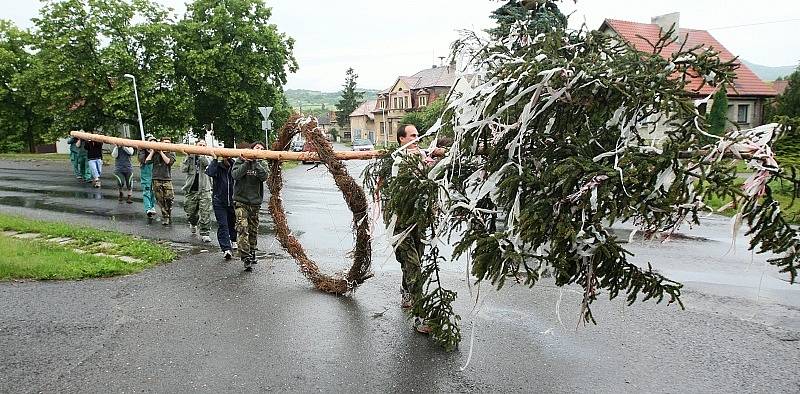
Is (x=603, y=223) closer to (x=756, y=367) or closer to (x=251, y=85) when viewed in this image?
(x=756, y=367)

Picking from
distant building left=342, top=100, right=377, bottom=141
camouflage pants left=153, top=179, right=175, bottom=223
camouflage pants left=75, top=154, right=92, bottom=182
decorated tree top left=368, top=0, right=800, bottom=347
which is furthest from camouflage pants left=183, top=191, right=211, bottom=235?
distant building left=342, top=100, right=377, bottom=141

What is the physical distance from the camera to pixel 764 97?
37.0 meters

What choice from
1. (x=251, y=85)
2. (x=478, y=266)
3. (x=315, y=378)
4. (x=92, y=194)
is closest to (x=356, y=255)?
(x=315, y=378)

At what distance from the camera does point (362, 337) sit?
211 inches

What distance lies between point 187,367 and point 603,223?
3.48 metres

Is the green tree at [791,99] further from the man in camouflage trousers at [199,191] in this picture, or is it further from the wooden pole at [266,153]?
the wooden pole at [266,153]

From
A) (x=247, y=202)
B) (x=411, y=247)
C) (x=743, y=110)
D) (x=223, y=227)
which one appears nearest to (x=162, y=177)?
(x=223, y=227)

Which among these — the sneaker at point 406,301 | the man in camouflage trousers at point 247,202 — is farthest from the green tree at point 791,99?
the man in camouflage trousers at point 247,202

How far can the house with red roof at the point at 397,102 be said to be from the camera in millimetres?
61031

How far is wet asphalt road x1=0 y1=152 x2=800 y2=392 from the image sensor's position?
4430mm

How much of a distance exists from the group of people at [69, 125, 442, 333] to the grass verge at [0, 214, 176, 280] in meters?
0.96

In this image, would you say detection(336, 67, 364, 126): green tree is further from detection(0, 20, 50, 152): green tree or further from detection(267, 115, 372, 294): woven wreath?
detection(267, 115, 372, 294): woven wreath

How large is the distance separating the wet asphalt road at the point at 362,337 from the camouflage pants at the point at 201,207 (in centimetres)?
155

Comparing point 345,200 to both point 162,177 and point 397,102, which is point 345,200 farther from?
point 397,102
